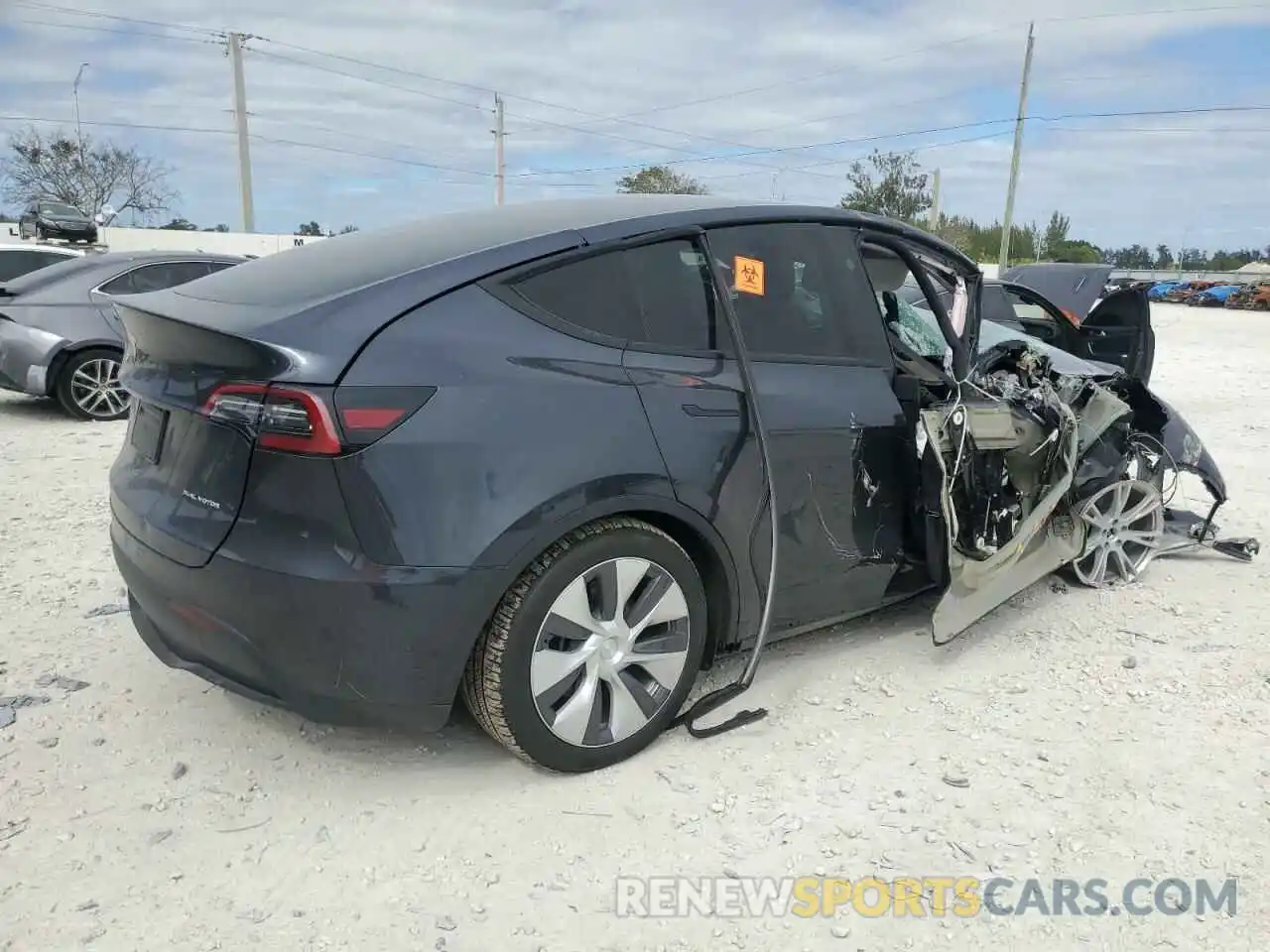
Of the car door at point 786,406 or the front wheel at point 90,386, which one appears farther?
the front wheel at point 90,386

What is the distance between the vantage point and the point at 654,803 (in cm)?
275

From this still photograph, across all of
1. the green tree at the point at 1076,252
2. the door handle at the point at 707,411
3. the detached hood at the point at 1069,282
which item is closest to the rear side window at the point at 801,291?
the door handle at the point at 707,411

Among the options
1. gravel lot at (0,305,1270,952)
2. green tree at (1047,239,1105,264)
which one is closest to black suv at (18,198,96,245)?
gravel lot at (0,305,1270,952)

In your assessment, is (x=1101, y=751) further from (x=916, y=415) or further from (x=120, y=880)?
(x=120, y=880)

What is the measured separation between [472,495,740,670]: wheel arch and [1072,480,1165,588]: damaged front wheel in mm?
2245

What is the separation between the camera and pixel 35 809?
8.71 feet

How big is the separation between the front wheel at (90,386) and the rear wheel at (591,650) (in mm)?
7050

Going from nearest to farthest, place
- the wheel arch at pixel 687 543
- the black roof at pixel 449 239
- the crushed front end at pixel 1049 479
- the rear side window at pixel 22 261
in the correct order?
1. the wheel arch at pixel 687 543
2. the black roof at pixel 449 239
3. the crushed front end at pixel 1049 479
4. the rear side window at pixel 22 261

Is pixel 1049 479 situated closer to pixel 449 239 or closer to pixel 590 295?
pixel 590 295

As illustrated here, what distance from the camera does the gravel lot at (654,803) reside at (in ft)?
7.49

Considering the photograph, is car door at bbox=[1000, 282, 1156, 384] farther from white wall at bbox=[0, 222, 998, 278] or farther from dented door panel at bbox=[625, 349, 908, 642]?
white wall at bbox=[0, 222, 998, 278]

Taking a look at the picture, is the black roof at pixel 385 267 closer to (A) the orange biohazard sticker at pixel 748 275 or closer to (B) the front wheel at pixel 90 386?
(A) the orange biohazard sticker at pixel 748 275

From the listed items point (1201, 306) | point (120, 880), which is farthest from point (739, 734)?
point (1201, 306)

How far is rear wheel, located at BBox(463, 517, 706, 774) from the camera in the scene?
2.60 metres
